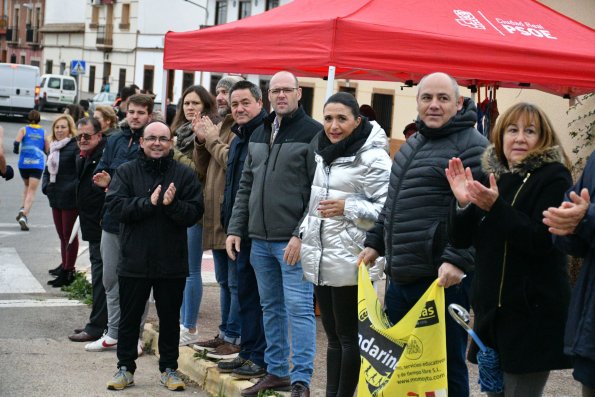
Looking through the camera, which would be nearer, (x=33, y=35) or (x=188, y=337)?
(x=188, y=337)

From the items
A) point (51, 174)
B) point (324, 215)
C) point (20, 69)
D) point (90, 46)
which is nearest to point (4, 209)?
point (51, 174)

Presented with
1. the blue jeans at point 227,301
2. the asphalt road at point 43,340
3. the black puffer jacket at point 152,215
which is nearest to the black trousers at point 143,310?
the black puffer jacket at point 152,215

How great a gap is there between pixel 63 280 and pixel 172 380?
406 cm

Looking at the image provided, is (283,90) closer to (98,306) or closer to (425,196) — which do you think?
(425,196)

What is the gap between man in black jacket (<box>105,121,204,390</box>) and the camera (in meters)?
6.66

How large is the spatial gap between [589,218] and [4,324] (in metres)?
6.32

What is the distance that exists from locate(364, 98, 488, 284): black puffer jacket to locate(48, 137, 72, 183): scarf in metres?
6.32

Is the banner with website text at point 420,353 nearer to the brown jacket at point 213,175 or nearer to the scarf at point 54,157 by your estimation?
the brown jacket at point 213,175

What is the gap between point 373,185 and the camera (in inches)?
217

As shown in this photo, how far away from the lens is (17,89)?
39.2m

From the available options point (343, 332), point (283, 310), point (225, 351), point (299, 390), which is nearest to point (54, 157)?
point (225, 351)

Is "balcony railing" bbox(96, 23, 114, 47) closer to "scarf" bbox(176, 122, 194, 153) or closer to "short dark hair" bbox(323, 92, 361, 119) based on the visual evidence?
"scarf" bbox(176, 122, 194, 153)

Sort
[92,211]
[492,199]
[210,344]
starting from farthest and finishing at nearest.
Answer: [92,211] → [210,344] → [492,199]

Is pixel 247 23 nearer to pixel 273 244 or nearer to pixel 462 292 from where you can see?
pixel 273 244
